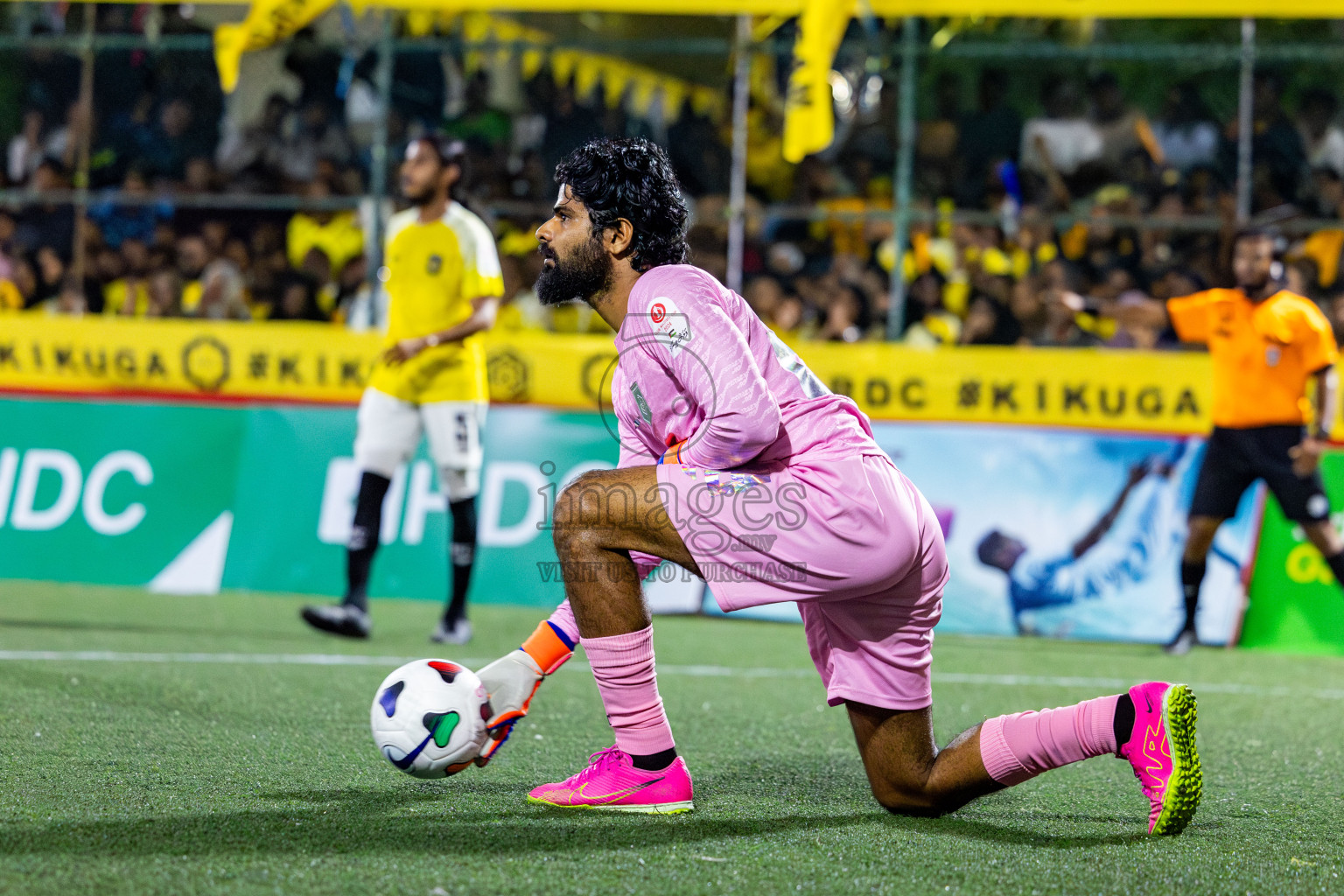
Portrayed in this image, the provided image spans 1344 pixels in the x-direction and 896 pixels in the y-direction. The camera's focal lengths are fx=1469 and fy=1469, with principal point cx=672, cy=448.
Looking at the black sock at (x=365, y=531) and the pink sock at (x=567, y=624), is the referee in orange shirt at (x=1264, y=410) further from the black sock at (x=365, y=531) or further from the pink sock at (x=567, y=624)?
the pink sock at (x=567, y=624)

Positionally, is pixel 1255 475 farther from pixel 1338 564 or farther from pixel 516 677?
pixel 516 677

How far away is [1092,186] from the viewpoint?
11008 mm

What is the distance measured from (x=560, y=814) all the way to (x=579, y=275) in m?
1.28

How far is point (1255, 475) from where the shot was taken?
24.3 feet

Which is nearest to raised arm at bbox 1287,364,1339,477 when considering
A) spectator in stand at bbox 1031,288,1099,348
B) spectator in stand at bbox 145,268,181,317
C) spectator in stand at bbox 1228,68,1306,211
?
spectator in stand at bbox 1031,288,1099,348

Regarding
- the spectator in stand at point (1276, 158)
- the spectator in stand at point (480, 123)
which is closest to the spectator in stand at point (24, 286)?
the spectator in stand at point (480, 123)

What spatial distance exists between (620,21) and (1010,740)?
12.0 meters

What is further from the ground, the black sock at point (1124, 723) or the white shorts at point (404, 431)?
the white shorts at point (404, 431)

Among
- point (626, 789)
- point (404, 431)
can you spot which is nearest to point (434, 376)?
point (404, 431)

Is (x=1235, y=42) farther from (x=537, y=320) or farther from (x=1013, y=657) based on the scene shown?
(x=1013, y=657)

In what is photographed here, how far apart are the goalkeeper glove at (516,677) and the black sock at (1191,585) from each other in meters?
4.81

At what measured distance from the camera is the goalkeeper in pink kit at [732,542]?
10.7 feet

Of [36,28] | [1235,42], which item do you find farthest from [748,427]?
[1235,42]

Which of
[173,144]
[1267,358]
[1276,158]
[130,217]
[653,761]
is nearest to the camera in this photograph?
[653,761]
